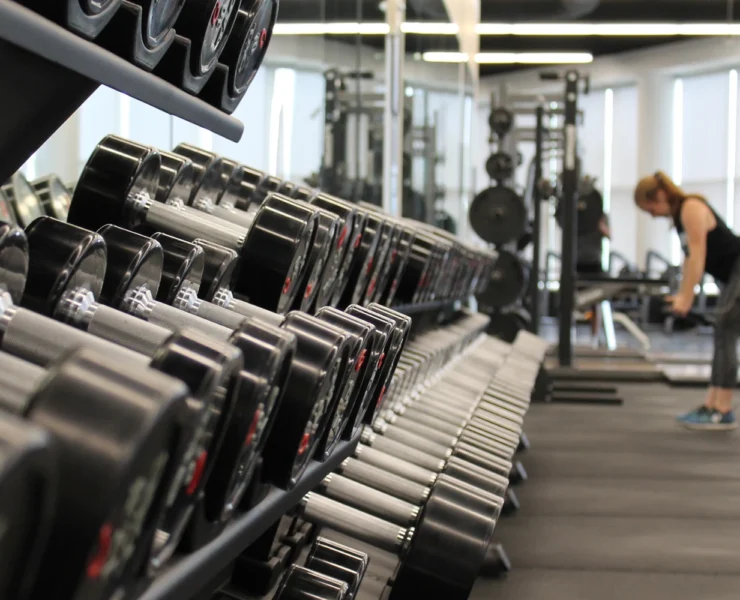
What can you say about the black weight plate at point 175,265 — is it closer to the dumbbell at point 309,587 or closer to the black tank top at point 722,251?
the dumbbell at point 309,587

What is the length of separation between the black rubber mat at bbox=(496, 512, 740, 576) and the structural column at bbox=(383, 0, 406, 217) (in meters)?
2.18

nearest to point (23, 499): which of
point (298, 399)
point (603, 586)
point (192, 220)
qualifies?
point (298, 399)

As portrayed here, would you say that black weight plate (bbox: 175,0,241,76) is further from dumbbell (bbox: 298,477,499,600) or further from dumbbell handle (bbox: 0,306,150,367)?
dumbbell (bbox: 298,477,499,600)

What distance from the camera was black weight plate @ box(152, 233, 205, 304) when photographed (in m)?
1.10

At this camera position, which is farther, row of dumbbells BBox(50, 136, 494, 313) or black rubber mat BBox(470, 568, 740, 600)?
black rubber mat BBox(470, 568, 740, 600)

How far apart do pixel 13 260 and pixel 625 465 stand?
A: 12.6 ft

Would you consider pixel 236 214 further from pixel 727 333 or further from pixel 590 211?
pixel 590 211

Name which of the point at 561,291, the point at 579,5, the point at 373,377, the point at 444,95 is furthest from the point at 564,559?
the point at 579,5

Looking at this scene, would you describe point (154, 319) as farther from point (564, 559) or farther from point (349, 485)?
point (564, 559)

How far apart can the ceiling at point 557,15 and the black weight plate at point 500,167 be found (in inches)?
40.3

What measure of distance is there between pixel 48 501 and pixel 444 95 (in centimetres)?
830

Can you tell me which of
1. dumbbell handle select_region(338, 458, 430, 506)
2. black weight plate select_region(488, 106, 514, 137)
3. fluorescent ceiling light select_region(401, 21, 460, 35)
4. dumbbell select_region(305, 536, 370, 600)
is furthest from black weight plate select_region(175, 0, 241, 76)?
black weight plate select_region(488, 106, 514, 137)

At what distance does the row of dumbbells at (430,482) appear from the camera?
1530 mm

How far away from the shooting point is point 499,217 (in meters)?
7.61
